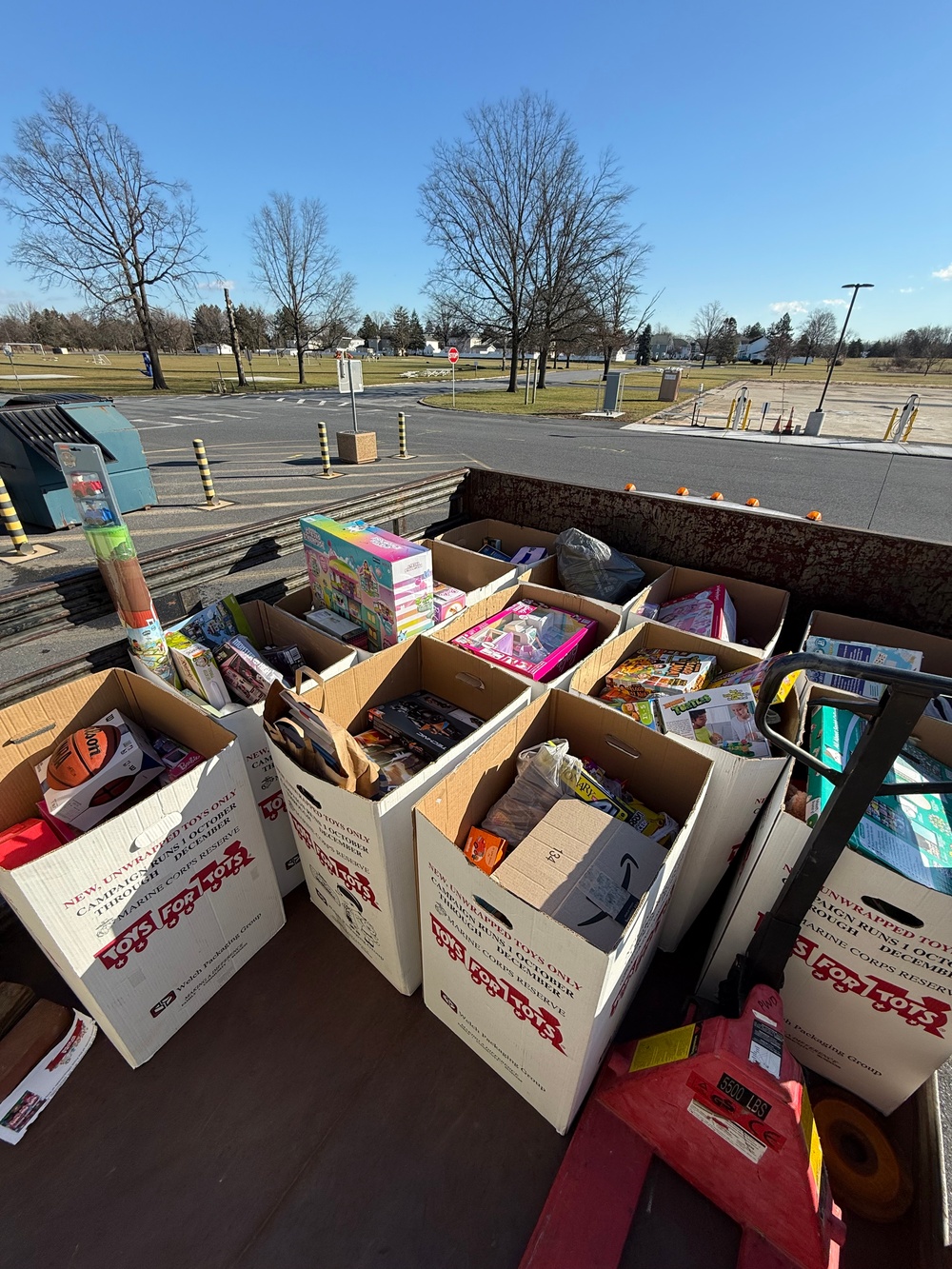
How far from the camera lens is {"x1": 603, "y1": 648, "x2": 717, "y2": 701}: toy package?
204cm

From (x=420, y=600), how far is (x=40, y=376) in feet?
120

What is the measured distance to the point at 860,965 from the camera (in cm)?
135

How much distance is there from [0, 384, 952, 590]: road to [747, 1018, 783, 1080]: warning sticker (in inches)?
196

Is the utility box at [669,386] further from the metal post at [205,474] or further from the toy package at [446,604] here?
the toy package at [446,604]

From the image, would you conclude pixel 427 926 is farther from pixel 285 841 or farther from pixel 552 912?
pixel 285 841

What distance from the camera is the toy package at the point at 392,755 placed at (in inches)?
69.0

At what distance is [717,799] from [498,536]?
2.46 meters

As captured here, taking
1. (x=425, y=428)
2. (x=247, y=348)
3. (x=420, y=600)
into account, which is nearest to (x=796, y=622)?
(x=420, y=600)

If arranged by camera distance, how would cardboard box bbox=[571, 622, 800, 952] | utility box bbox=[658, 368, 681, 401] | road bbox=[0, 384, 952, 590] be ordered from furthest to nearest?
utility box bbox=[658, 368, 681, 401]
road bbox=[0, 384, 952, 590]
cardboard box bbox=[571, 622, 800, 952]

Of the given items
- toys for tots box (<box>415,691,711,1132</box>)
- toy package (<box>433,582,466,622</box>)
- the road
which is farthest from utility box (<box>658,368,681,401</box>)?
toys for tots box (<box>415,691,711,1132</box>)

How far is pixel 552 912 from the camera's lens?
4.53 feet

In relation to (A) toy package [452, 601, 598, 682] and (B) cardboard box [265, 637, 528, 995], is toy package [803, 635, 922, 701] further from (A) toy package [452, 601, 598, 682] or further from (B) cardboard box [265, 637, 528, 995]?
(B) cardboard box [265, 637, 528, 995]

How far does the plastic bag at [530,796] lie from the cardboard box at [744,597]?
3.52 feet

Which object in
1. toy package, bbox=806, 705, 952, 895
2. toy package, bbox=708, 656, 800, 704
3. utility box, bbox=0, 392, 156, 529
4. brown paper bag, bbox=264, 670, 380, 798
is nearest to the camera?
toy package, bbox=806, 705, 952, 895
